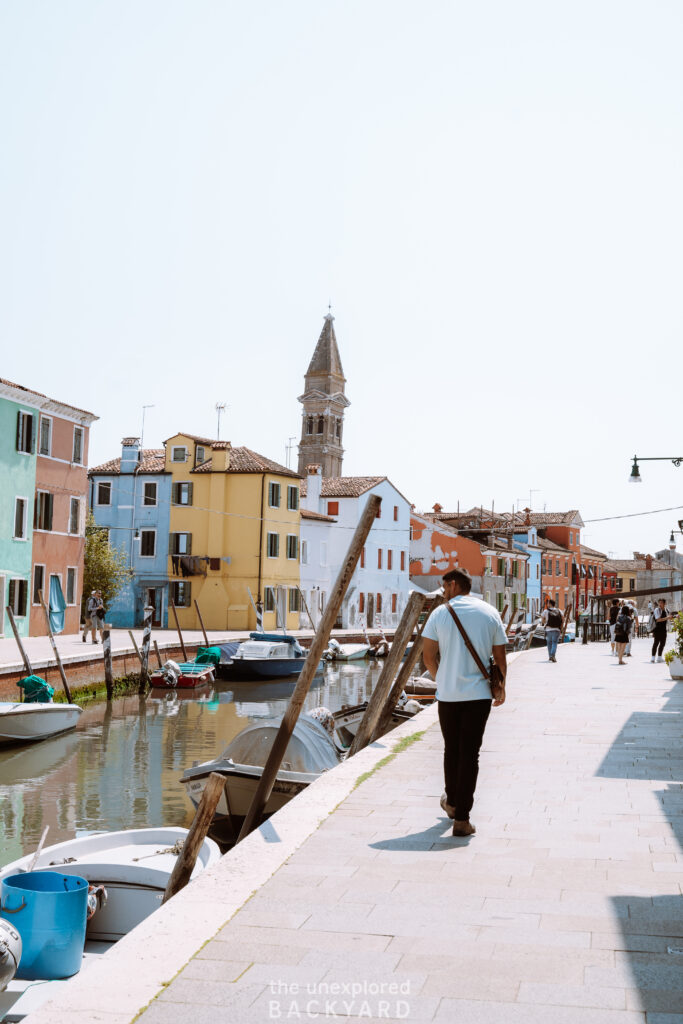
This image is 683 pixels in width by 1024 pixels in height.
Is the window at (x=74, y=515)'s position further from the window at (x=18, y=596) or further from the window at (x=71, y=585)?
the window at (x=18, y=596)

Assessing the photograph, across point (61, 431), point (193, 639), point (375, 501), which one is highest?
point (61, 431)

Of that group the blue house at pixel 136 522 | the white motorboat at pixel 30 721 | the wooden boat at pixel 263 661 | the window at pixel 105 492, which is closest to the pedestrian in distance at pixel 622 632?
the white motorboat at pixel 30 721

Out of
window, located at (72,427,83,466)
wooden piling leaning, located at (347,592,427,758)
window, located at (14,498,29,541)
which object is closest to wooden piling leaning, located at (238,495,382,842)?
wooden piling leaning, located at (347,592,427,758)

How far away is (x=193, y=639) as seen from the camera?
40.6 m

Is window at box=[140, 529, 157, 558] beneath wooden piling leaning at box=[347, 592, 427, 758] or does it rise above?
above

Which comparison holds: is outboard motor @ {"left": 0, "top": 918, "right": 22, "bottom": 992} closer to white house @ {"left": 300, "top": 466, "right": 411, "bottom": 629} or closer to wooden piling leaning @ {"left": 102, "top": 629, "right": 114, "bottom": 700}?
wooden piling leaning @ {"left": 102, "top": 629, "right": 114, "bottom": 700}

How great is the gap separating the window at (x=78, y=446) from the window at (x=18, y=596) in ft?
19.6

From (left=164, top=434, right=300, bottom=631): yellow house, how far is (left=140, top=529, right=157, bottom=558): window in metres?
0.91

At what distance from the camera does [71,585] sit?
38188 mm

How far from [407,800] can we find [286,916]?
10.0ft

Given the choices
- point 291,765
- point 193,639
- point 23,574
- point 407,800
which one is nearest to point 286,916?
point 407,800

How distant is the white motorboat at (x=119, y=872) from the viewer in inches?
308

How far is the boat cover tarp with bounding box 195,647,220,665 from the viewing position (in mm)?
36000

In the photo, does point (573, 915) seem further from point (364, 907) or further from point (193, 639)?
point (193, 639)
